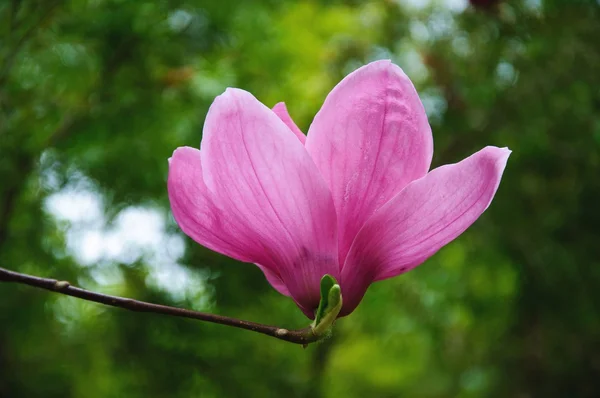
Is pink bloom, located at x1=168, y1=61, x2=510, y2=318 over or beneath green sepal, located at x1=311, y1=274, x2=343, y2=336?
over

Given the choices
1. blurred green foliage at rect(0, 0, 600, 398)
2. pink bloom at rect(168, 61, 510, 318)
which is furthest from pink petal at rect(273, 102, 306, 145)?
blurred green foliage at rect(0, 0, 600, 398)

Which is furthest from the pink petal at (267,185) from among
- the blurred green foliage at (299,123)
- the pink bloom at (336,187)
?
the blurred green foliage at (299,123)

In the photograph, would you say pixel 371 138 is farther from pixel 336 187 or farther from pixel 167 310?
pixel 167 310

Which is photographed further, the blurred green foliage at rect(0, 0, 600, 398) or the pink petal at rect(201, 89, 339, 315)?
the blurred green foliage at rect(0, 0, 600, 398)

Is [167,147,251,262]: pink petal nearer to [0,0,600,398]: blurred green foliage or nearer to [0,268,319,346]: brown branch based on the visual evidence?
[0,268,319,346]: brown branch

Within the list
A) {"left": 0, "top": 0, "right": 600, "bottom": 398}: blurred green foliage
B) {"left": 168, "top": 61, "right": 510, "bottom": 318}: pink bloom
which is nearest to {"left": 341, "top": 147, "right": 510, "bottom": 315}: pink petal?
{"left": 168, "top": 61, "right": 510, "bottom": 318}: pink bloom

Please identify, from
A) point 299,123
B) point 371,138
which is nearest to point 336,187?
point 371,138
